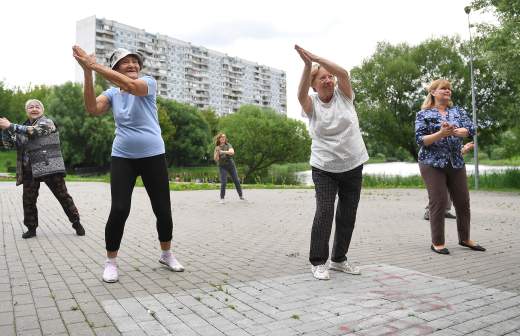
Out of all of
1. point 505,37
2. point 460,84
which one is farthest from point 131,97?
point 460,84

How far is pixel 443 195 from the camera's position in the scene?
573 cm

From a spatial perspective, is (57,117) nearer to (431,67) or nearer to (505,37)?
(431,67)

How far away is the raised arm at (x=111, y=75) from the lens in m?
3.64

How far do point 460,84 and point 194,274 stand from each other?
32.8 m

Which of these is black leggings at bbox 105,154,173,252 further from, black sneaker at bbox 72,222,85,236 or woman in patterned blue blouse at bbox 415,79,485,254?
woman in patterned blue blouse at bbox 415,79,485,254

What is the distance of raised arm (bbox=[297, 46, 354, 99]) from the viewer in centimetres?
398

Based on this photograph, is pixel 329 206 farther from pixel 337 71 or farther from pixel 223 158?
pixel 223 158

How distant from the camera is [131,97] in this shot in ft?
14.0

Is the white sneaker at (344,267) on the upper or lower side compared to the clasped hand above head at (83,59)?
lower

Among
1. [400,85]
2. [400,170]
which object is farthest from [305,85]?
[400,85]

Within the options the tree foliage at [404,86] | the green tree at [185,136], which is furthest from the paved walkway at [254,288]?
the green tree at [185,136]

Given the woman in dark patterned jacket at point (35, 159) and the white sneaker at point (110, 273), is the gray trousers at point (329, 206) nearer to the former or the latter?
the white sneaker at point (110, 273)

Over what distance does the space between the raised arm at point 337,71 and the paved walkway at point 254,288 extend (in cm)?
171

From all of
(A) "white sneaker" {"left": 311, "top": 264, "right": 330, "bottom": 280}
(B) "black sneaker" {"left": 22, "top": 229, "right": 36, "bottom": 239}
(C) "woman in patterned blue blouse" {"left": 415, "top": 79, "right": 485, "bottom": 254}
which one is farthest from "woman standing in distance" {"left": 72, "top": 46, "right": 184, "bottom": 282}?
(C) "woman in patterned blue blouse" {"left": 415, "top": 79, "right": 485, "bottom": 254}
